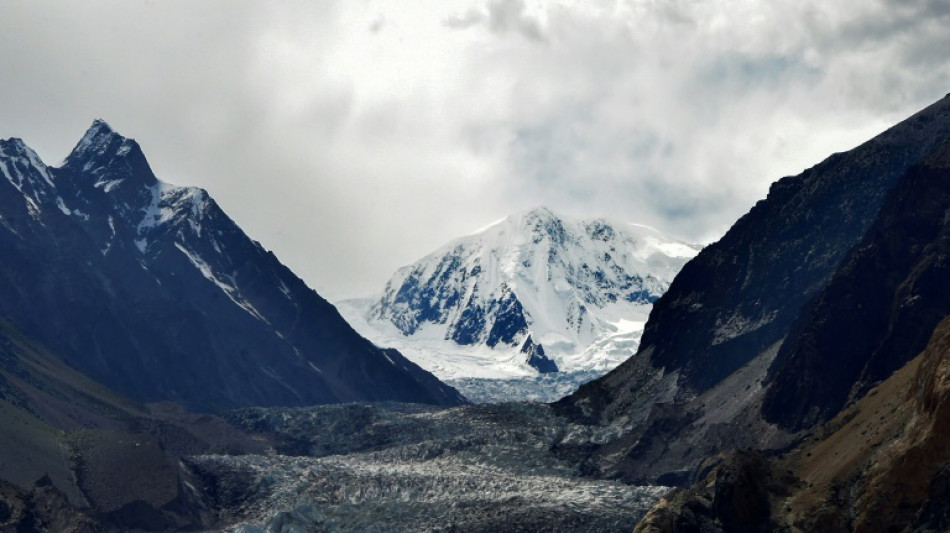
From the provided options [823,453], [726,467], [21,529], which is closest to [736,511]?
[726,467]

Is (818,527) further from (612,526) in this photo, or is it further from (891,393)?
(612,526)

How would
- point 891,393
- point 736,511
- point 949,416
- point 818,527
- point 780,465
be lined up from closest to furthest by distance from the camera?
point 949,416
point 818,527
point 736,511
point 780,465
point 891,393

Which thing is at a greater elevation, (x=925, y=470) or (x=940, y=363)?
(x=940, y=363)

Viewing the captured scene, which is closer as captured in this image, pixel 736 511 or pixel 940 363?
pixel 940 363

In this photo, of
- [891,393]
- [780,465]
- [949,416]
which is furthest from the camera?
[891,393]

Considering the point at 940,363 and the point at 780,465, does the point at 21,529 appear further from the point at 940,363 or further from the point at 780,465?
the point at 940,363

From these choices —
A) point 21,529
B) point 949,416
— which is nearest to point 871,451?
point 949,416
